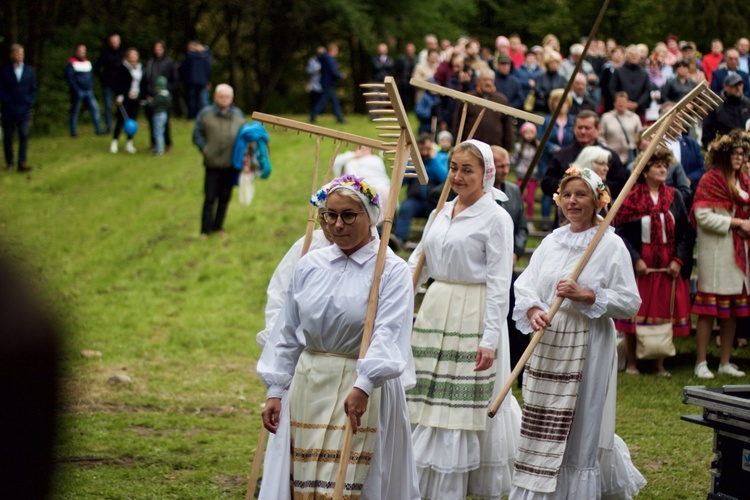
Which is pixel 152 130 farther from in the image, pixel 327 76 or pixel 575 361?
pixel 575 361

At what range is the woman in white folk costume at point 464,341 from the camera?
613 centimetres

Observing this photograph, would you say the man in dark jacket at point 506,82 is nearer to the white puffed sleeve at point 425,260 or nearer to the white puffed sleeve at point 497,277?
the white puffed sleeve at point 425,260

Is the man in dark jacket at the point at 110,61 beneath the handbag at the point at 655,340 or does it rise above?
above

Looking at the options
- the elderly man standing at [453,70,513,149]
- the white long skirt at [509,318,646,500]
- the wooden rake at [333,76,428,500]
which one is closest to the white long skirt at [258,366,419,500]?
the wooden rake at [333,76,428,500]

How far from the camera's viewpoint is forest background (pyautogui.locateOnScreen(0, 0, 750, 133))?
97.7 ft

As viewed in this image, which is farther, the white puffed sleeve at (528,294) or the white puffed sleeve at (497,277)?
the white puffed sleeve at (497,277)

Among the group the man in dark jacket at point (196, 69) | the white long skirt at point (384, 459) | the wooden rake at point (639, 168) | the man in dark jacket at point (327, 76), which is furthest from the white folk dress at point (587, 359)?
the man in dark jacket at point (327, 76)

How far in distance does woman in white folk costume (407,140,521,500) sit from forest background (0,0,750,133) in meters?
22.7

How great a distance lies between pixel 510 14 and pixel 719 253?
30.3 m

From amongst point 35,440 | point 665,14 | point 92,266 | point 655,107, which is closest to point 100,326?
point 92,266

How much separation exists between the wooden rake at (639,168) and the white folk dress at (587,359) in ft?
0.44

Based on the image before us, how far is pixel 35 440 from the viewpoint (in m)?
1.20

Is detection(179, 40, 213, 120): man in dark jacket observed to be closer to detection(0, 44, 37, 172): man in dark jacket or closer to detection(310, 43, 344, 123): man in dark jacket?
detection(310, 43, 344, 123): man in dark jacket

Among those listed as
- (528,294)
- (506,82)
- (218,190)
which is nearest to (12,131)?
(218,190)
